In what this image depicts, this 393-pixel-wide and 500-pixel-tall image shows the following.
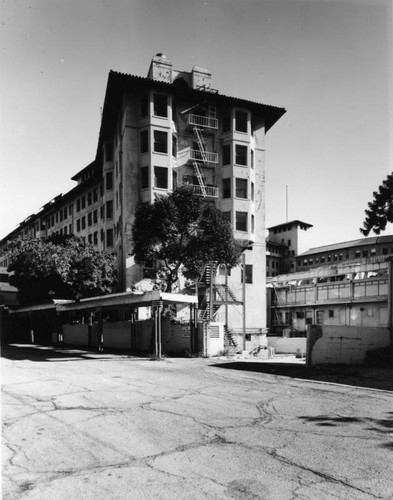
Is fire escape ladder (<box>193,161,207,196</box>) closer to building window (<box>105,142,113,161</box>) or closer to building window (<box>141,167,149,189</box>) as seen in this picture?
building window (<box>141,167,149,189</box>)

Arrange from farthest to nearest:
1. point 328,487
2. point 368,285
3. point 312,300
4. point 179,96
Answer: point 312,300, point 368,285, point 179,96, point 328,487

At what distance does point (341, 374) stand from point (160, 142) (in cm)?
2606

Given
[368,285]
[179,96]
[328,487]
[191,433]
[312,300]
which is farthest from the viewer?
[312,300]

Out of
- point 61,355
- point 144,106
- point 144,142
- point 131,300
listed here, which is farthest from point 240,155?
point 61,355

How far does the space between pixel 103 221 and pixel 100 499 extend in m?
41.9

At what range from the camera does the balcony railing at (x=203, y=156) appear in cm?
3759

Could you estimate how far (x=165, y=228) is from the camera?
25312 mm

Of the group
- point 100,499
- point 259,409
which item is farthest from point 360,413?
point 100,499

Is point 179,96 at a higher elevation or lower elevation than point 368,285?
higher

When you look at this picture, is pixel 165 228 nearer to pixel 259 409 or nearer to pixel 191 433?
pixel 259 409

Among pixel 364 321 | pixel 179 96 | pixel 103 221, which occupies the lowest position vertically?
pixel 364 321

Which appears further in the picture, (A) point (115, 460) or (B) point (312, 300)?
(B) point (312, 300)

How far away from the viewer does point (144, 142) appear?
35438mm

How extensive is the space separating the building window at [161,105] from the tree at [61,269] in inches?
493
